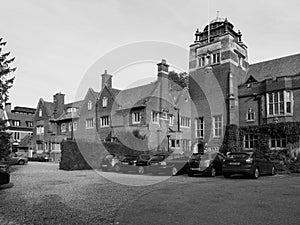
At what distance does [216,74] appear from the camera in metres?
34.4

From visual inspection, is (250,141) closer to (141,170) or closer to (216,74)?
(216,74)

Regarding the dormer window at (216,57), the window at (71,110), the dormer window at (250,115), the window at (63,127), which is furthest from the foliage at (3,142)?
the window at (63,127)

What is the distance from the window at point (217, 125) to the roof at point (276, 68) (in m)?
5.94

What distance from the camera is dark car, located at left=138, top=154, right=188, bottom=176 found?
1997 centimetres

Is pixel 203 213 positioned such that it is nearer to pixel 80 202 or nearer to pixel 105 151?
pixel 80 202

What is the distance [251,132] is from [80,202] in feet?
80.9

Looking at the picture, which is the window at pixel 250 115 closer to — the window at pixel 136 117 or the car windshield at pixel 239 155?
the window at pixel 136 117

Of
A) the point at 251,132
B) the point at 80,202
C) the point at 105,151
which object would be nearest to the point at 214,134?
the point at 251,132

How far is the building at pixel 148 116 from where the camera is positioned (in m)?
34.1

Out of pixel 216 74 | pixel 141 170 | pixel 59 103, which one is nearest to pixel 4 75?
pixel 141 170

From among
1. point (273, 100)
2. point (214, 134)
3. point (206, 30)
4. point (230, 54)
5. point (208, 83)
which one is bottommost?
point (214, 134)

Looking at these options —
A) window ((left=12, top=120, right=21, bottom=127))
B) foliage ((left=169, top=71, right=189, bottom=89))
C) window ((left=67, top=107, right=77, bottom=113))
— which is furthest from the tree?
window ((left=12, top=120, right=21, bottom=127))

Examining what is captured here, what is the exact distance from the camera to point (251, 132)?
30.8 m

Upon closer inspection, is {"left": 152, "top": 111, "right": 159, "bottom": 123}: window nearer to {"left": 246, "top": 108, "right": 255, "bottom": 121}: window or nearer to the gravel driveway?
{"left": 246, "top": 108, "right": 255, "bottom": 121}: window
